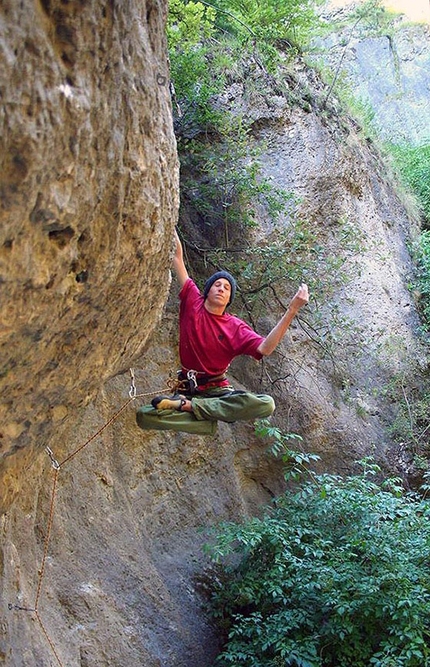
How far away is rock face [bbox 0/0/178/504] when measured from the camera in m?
2.48

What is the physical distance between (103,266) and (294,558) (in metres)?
3.72

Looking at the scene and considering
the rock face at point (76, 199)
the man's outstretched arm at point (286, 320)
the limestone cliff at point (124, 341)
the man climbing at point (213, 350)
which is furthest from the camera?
the man climbing at point (213, 350)

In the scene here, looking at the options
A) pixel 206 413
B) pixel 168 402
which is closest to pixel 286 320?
pixel 206 413

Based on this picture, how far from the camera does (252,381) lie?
7.60 meters

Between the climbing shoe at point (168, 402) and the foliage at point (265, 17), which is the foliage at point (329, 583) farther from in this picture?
the foliage at point (265, 17)

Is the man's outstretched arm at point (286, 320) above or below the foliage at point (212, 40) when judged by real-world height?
below

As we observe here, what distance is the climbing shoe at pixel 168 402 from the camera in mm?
4961

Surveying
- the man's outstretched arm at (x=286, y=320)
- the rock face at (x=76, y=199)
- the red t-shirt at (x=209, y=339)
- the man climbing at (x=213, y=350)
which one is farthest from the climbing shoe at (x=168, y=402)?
the rock face at (x=76, y=199)

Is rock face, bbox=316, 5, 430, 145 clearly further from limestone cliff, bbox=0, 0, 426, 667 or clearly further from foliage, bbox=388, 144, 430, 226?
limestone cliff, bbox=0, 0, 426, 667

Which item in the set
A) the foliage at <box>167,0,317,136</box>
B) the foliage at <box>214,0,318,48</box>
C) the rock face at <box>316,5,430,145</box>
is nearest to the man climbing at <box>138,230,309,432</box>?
the foliage at <box>167,0,317,136</box>

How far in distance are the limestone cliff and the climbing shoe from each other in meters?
0.56

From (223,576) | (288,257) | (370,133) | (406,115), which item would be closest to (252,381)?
(288,257)

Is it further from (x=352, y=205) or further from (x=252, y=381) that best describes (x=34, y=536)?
(x=352, y=205)

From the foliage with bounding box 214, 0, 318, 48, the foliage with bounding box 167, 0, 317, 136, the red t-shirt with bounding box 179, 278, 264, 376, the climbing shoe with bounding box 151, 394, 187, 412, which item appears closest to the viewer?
the climbing shoe with bounding box 151, 394, 187, 412
